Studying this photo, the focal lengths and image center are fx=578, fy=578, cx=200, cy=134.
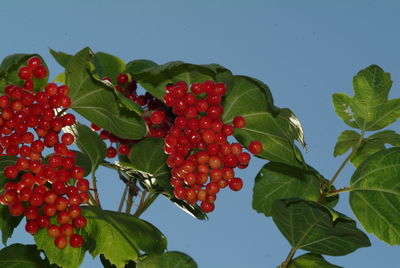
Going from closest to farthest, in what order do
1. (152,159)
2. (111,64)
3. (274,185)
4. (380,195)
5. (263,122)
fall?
(263,122) < (380,195) < (152,159) < (274,185) < (111,64)

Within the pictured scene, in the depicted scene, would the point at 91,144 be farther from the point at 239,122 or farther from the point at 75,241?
the point at 239,122

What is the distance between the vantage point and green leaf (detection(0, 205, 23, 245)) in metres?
2.19

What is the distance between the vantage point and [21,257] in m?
2.35

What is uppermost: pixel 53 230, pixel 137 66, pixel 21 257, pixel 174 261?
pixel 137 66

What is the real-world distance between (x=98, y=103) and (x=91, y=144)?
31 centimetres

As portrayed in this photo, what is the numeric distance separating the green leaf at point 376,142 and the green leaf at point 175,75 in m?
0.83

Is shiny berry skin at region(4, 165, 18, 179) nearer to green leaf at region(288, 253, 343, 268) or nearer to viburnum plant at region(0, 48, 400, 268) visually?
viburnum plant at region(0, 48, 400, 268)

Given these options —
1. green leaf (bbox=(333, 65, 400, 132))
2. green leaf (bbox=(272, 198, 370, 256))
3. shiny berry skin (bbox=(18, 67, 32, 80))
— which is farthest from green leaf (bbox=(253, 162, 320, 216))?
shiny berry skin (bbox=(18, 67, 32, 80))

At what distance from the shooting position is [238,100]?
2043mm

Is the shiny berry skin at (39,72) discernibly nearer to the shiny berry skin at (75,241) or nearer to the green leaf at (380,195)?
the shiny berry skin at (75,241)

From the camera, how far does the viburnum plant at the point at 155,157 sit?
76.1 inches

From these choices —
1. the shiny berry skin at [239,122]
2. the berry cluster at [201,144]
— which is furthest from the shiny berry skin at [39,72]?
the shiny berry skin at [239,122]

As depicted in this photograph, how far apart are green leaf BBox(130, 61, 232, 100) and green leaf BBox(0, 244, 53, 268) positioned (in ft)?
2.93

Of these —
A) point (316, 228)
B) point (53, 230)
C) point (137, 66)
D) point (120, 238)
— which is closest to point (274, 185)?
point (316, 228)
